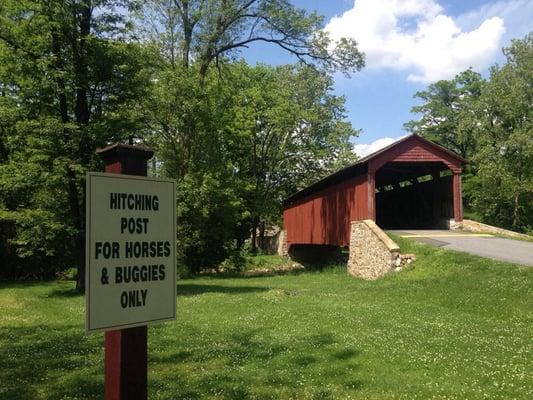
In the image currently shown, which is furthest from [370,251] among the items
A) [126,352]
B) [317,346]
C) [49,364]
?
[126,352]

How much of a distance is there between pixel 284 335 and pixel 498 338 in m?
3.78

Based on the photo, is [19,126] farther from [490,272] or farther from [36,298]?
[490,272]

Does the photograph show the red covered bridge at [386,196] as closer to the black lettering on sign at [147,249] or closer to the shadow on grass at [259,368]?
the shadow on grass at [259,368]

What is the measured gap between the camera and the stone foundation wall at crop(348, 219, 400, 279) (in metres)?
20.7

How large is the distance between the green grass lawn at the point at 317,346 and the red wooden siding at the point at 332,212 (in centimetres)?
994

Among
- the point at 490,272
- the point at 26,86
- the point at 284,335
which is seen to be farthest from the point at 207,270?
the point at 284,335

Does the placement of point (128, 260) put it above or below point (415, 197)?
below

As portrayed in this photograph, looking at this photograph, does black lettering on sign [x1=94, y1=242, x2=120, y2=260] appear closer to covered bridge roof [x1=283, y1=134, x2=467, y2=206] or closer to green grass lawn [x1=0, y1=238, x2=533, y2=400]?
green grass lawn [x1=0, y1=238, x2=533, y2=400]

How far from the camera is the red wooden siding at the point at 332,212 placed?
25609 millimetres

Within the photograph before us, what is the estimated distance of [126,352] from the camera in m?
3.51

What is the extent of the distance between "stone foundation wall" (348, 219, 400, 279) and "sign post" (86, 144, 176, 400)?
57.9 feet

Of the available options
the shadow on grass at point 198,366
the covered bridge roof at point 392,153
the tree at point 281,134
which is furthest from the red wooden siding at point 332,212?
the shadow on grass at point 198,366

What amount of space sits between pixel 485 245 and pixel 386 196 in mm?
19321

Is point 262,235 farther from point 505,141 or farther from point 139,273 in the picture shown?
point 139,273
